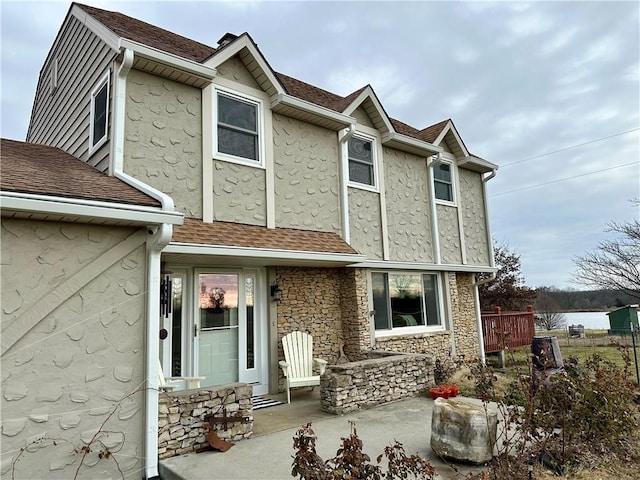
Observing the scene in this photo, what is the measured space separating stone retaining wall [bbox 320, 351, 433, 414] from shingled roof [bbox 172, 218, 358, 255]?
2262 millimetres

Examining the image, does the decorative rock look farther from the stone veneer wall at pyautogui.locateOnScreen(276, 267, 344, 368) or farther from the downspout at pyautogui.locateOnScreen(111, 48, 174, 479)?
the stone veneer wall at pyautogui.locateOnScreen(276, 267, 344, 368)

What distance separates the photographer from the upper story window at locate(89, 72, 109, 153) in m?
6.41

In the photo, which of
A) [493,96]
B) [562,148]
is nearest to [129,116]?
[493,96]

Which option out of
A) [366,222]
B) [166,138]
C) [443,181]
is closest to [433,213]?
[443,181]

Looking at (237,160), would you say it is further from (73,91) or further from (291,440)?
(291,440)

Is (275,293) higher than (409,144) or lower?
lower

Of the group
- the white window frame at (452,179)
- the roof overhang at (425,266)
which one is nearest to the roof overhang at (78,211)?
the roof overhang at (425,266)

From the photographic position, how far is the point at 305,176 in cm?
842

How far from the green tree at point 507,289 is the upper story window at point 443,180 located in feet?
26.8

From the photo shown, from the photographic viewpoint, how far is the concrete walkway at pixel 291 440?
14.0ft

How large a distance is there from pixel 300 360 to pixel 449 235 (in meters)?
6.24

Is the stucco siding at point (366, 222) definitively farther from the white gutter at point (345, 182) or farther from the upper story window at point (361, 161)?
the upper story window at point (361, 161)

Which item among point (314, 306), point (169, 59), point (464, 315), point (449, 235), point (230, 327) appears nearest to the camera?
point (169, 59)

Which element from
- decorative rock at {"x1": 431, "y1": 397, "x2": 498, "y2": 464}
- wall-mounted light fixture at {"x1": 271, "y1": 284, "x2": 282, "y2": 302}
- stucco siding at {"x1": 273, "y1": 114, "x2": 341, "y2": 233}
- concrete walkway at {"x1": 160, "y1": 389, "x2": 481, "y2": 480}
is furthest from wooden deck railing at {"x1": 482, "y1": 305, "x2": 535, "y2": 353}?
decorative rock at {"x1": 431, "y1": 397, "x2": 498, "y2": 464}
